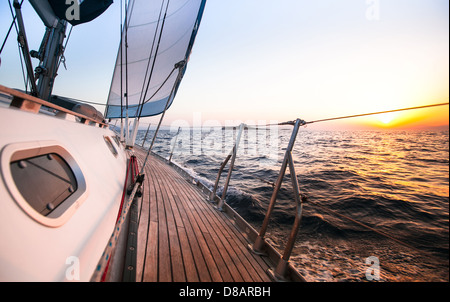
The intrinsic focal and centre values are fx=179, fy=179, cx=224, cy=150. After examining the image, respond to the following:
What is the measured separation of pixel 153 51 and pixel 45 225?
307 inches

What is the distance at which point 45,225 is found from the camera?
0.98 m

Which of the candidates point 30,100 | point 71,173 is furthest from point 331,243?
point 30,100

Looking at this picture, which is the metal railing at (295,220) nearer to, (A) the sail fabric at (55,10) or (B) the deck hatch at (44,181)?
(B) the deck hatch at (44,181)

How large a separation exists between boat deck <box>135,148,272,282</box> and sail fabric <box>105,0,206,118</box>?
10.9 feet

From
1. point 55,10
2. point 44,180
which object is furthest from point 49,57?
point 44,180

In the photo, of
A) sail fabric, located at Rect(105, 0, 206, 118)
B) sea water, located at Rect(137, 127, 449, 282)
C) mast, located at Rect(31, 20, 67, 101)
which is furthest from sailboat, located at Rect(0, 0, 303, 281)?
sail fabric, located at Rect(105, 0, 206, 118)

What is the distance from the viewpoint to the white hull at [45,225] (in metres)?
0.82

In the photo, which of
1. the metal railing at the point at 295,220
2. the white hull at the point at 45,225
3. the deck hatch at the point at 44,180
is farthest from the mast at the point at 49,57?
the metal railing at the point at 295,220

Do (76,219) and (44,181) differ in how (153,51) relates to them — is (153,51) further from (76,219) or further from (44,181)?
(76,219)

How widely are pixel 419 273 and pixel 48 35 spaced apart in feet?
31.7

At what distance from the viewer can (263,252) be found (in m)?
2.55

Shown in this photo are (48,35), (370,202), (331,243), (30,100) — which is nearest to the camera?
(30,100)

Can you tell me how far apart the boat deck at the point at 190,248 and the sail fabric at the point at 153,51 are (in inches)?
131
